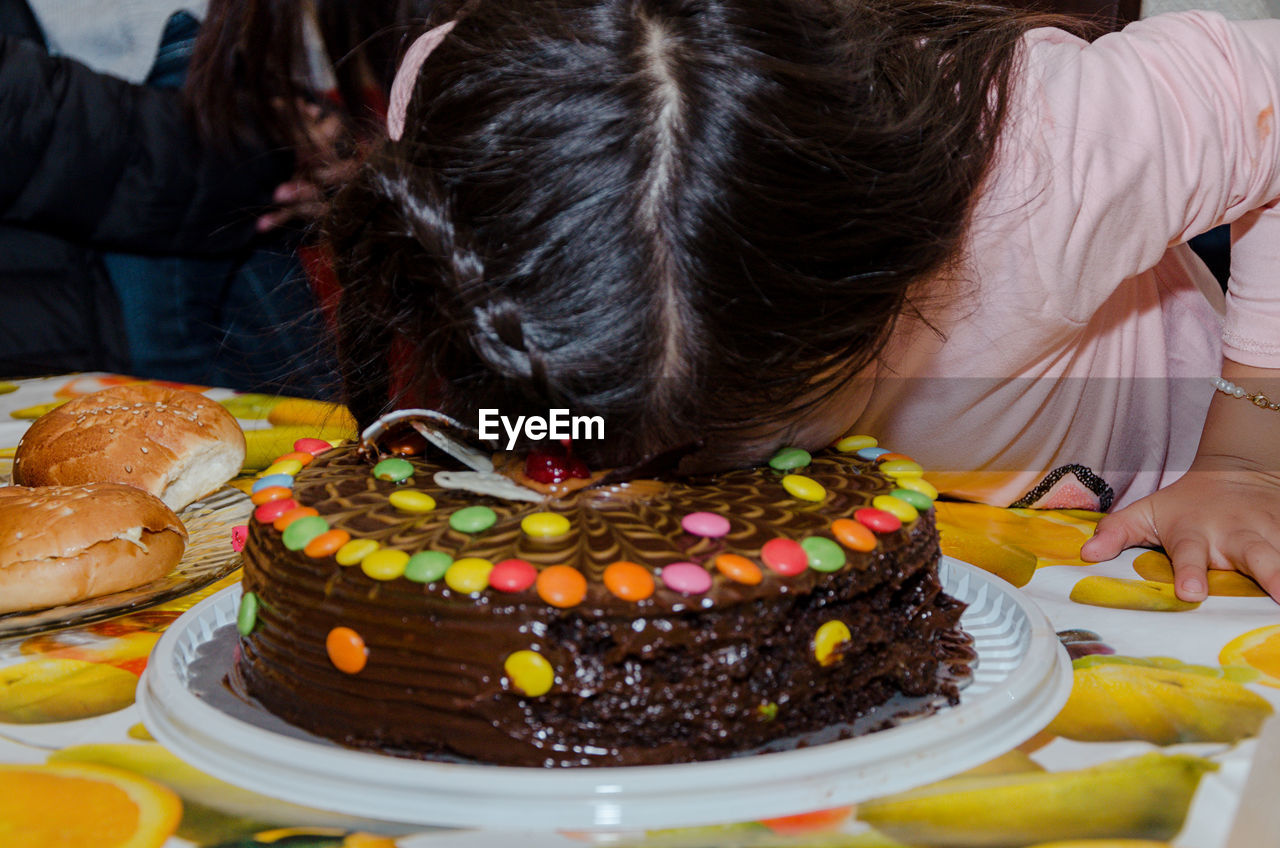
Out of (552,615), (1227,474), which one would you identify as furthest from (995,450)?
(552,615)

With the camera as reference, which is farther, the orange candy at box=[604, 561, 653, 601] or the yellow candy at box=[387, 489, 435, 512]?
the yellow candy at box=[387, 489, 435, 512]

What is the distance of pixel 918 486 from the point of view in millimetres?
719

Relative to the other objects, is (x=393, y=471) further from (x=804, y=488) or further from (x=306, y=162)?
(x=306, y=162)

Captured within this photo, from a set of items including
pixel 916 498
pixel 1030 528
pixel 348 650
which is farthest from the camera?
pixel 1030 528

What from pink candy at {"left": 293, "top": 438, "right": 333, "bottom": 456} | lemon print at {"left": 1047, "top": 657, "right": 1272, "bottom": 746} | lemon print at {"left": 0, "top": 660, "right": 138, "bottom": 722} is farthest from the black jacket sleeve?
lemon print at {"left": 1047, "top": 657, "right": 1272, "bottom": 746}

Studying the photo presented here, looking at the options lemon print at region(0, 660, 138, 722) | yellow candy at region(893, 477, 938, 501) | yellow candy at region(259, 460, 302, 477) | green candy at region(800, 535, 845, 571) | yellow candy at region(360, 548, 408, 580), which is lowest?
lemon print at region(0, 660, 138, 722)

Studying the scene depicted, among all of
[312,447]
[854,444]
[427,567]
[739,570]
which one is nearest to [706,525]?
[739,570]

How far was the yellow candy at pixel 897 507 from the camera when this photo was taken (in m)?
0.65

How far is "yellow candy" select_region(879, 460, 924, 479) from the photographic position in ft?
2.43

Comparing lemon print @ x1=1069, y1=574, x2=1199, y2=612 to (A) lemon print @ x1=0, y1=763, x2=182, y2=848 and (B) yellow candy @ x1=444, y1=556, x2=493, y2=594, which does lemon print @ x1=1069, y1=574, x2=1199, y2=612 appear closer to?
(B) yellow candy @ x1=444, y1=556, x2=493, y2=594

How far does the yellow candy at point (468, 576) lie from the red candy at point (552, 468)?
126mm

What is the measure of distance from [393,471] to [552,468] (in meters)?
0.12

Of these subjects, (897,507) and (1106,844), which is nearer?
(1106,844)

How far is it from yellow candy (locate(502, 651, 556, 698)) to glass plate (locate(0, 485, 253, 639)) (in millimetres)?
405
